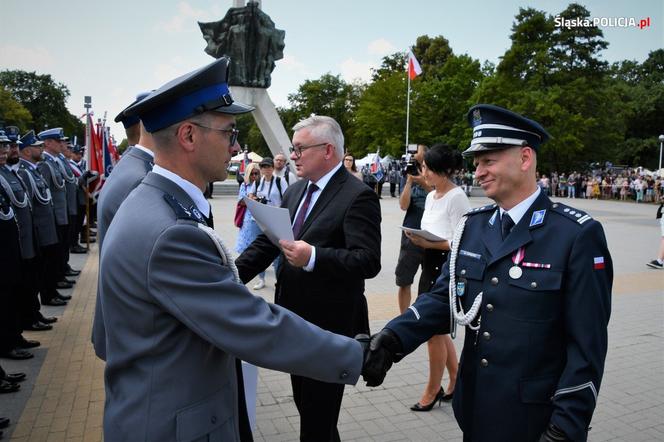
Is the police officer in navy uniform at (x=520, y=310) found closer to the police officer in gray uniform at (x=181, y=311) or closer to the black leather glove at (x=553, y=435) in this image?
the black leather glove at (x=553, y=435)

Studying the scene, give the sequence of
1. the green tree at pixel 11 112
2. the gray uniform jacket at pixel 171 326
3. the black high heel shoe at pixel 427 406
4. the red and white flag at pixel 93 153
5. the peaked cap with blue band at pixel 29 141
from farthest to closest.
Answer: the green tree at pixel 11 112, the red and white flag at pixel 93 153, the peaked cap with blue band at pixel 29 141, the black high heel shoe at pixel 427 406, the gray uniform jacket at pixel 171 326

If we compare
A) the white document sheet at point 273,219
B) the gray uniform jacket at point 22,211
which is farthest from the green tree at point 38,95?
the white document sheet at point 273,219

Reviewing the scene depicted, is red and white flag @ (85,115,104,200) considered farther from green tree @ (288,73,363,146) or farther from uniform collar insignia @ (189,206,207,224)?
green tree @ (288,73,363,146)

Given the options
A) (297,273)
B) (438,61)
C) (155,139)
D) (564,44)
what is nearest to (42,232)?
(297,273)

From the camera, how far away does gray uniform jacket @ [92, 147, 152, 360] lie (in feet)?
9.07

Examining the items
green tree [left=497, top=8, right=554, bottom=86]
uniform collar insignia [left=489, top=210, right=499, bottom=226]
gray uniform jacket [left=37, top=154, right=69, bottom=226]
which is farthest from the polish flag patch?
green tree [left=497, top=8, right=554, bottom=86]

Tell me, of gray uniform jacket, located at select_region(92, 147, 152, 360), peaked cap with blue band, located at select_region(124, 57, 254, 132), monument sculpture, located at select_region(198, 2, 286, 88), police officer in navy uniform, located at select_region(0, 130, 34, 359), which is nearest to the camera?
peaked cap with blue band, located at select_region(124, 57, 254, 132)

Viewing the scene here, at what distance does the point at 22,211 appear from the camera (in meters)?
6.28

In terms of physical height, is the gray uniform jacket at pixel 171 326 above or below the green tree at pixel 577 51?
below

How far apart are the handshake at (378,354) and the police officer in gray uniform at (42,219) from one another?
19.7 ft

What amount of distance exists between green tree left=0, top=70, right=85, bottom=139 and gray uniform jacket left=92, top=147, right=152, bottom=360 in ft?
276

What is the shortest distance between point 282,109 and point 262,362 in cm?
8134

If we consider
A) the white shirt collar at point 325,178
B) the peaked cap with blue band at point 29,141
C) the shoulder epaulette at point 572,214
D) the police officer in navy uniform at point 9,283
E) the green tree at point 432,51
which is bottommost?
the police officer in navy uniform at point 9,283

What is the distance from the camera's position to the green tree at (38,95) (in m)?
78.8
